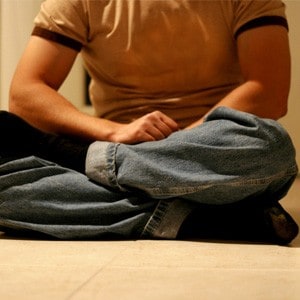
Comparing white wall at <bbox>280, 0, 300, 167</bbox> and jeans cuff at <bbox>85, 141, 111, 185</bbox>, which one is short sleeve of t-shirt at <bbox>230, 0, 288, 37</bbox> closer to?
jeans cuff at <bbox>85, 141, 111, 185</bbox>

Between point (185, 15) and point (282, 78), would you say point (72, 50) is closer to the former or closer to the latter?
point (185, 15)

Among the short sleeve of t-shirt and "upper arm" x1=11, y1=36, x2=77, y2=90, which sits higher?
the short sleeve of t-shirt

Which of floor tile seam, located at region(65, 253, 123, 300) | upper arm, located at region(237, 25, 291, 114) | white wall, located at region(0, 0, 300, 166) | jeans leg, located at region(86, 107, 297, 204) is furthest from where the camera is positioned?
white wall, located at region(0, 0, 300, 166)

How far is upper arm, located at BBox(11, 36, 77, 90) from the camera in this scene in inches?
41.9

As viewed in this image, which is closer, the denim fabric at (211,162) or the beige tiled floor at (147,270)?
the beige tiled floor at (147,270)

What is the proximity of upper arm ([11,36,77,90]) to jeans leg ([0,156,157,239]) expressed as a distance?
210 mm

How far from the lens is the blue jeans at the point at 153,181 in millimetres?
844

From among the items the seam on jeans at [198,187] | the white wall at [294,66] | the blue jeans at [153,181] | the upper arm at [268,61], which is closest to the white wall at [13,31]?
the white wall at [294,66]

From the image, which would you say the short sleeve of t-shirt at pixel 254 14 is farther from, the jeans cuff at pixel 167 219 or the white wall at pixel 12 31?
the white wall at pixel 12 31

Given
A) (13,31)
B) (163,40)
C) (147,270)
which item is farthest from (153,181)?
(13,31)

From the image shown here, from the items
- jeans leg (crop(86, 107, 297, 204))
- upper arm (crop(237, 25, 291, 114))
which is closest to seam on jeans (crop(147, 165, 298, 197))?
jeans leg (crop(86, 107, 297, 204))

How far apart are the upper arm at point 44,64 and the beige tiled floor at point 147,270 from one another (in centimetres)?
30

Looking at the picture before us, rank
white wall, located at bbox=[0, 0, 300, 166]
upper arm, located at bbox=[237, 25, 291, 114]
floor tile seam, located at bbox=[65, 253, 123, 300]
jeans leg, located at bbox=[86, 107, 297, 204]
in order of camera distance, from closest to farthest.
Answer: floor tile seam, located at bbox=[65, 253, 123, 300] < jeans leg, located at bbox=[86, 107, 297, 204] < upper arm, located at bbox=[237, 25, 291, 114] < white wall, located at bbox=[0, 0, 300, 166]

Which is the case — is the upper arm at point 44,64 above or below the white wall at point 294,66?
above
